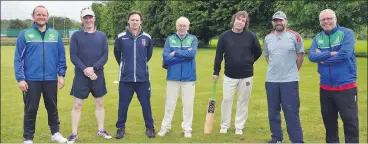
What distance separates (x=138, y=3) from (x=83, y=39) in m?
47.1

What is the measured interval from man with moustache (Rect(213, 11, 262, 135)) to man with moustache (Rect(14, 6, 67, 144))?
2500mm

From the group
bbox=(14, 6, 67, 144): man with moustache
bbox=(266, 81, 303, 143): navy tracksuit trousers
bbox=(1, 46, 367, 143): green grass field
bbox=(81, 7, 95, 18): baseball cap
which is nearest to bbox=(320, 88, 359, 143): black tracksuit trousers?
bbox=(266, 81, 303, 143): navy tracksuit trousers

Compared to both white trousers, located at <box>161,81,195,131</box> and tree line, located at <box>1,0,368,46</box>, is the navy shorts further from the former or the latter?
tree line, located at <box>1,0,368,46</box>

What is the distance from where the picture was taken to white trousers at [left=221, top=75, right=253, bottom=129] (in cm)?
658

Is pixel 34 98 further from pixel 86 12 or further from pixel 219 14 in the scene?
pixel 219 14

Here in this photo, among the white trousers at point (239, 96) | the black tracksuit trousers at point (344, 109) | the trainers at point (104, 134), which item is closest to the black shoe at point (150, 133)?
the trainers at point (104, 134)

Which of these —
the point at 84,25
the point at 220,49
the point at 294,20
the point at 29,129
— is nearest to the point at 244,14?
the point at 220,49

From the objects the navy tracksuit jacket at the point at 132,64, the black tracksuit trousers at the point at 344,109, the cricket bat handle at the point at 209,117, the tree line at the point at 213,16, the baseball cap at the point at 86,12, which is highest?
the tree line at the point at 213,16

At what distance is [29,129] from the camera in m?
5.97

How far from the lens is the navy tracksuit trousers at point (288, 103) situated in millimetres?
5727

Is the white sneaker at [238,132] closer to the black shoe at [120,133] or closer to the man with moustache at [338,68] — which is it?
the man with moustache at [338,68]

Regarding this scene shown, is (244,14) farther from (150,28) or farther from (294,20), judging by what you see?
(150,28)

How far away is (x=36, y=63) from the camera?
5750 mm

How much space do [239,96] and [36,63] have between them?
316 cm
